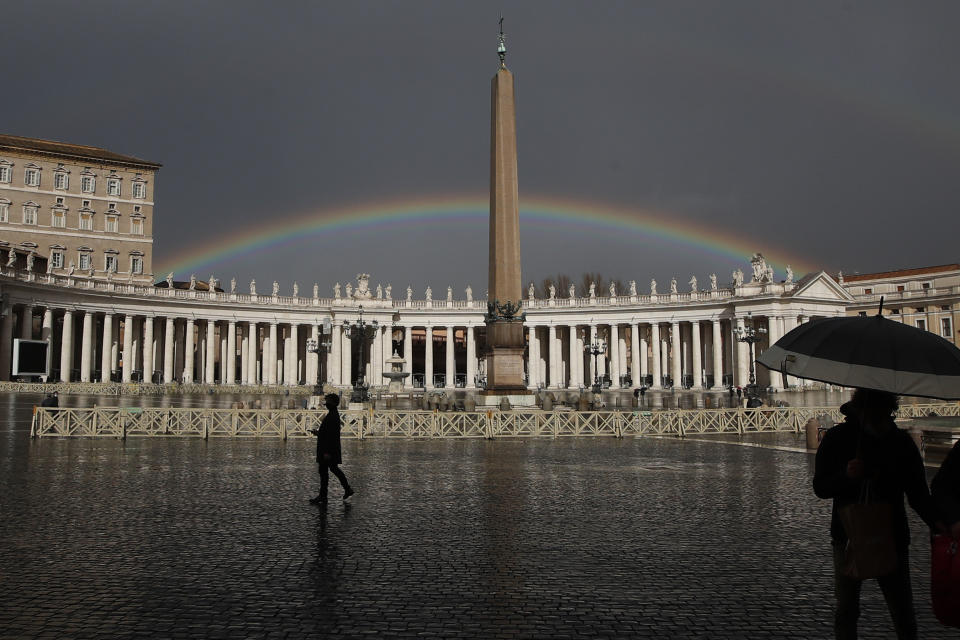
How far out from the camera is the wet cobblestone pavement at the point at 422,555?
596 cm

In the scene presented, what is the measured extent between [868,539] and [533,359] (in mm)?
78782

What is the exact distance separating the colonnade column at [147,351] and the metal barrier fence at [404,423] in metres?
45.1

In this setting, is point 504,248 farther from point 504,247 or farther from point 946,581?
point 946,581

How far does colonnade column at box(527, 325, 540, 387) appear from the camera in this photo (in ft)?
269

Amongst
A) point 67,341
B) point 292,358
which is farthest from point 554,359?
point 67,341

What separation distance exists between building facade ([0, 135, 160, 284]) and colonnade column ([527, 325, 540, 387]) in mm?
38950

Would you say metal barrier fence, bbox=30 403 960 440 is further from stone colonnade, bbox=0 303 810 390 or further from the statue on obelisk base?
stone colonnade, bbox=0 303 810 390

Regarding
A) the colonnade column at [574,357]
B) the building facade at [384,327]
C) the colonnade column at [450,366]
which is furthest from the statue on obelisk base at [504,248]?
the colonnade column at [574,357]

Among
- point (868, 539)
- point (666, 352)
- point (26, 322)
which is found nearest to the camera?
point (868, 539)

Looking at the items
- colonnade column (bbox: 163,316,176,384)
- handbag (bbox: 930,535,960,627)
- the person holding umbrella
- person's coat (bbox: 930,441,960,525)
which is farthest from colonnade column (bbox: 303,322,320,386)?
handbag (bbox: 930,535,960,627)

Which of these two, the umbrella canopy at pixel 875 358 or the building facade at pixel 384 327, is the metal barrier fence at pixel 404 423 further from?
the building facade at pixel 384 327

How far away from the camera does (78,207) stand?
76.9 m

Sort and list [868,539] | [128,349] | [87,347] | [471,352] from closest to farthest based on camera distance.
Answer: [868,539] → [87,347] → [128,349] → [471,352]

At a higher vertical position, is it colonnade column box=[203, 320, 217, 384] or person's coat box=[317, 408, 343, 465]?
colonnade column box=[203, 320, 217, 384]
